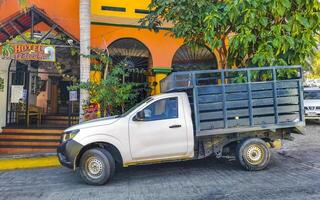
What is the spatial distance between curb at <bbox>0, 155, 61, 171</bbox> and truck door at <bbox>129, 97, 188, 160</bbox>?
3481mm

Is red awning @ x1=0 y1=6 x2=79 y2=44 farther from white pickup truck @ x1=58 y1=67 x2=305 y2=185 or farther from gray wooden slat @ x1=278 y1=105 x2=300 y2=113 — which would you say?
gray wooden slat @ x1=278 y1=105 x2=300 y2=113

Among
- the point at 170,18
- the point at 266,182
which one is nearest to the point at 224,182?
the point at 266,182

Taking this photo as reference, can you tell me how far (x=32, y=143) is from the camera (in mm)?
11930

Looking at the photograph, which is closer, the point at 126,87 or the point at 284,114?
the point at 284,114

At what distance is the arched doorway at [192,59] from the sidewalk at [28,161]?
6501 millimetres

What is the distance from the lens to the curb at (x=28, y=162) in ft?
31.4

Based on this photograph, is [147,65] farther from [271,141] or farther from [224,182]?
[224,182]

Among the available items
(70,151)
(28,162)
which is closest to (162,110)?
(70,151)

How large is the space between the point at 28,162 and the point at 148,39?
6.81m

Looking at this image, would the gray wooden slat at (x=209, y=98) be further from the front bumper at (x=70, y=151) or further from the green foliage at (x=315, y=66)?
the green foliage at (x=315, y=66)

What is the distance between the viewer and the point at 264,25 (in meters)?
8.64

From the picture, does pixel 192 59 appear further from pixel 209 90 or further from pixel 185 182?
pixel 185 182

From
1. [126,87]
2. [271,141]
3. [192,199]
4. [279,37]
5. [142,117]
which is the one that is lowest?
[192,199]

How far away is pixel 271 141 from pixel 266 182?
185 centimetres
